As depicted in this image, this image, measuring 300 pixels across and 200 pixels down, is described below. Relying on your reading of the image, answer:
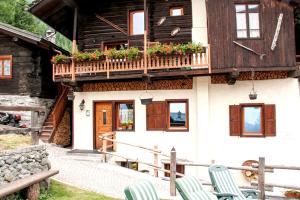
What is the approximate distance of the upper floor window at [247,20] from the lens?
15211mm

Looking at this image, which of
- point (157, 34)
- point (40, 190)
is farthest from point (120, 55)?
point (40, 190)

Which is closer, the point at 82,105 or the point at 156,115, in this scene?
the point at 156,115

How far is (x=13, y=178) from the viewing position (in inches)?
339

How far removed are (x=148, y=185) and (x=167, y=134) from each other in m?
9.17

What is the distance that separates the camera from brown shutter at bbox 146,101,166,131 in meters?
16.2

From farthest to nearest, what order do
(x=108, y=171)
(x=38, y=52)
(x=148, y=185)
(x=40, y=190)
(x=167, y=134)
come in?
(x=38, y=52) < (x=167, y=134) < (x=108, y=171) < (x=40, y=190) < (x=148, y=185)

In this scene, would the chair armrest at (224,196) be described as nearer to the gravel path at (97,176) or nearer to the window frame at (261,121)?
the gravel path at (97,176)

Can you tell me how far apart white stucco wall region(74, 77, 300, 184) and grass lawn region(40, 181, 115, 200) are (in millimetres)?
6155

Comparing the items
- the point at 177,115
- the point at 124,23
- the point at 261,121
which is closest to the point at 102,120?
the point at 177,115

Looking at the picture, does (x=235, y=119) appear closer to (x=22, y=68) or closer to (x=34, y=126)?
(x=34, y=126)

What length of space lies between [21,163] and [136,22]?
10283 mm

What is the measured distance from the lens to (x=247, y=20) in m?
15.3

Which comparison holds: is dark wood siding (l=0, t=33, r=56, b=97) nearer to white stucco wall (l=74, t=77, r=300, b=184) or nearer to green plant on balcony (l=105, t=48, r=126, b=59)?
green plant on balcony (l=105, t=48, r=126, b=59)

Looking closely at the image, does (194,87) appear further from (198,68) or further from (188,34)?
(188,34)
